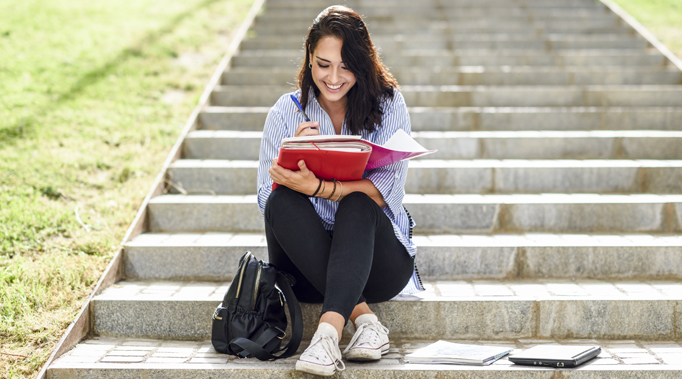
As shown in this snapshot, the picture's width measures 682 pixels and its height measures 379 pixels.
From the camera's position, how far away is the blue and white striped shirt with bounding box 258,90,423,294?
2.46 m

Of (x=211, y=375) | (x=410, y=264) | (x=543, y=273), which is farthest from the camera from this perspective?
(x=543, y=273)

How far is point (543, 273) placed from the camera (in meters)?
3.10

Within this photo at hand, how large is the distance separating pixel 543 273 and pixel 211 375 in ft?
6.16

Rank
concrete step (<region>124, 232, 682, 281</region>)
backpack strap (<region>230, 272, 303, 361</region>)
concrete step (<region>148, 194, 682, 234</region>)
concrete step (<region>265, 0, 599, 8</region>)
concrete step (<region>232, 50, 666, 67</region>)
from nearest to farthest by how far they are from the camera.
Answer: backpack strap (<region>230, 272, 303, 361</region>) → concrete step (<region>124, 232, 682, 281</region>) → concrete step (<region>148, 194, 682, 234</region>) → concrete step (<region>232, 50, 666, 67</region>) → concrete step (<region>265, 0, 599, 8</region>)

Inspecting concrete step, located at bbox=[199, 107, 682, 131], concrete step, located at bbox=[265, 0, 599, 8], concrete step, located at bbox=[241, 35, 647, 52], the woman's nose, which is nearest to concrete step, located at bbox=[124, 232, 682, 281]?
the woman's nose

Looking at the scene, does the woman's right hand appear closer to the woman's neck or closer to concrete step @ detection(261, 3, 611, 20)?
the woman's neck

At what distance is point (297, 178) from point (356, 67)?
0.58m

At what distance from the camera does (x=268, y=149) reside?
2.52 m

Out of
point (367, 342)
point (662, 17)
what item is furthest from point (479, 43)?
point (367, 342)

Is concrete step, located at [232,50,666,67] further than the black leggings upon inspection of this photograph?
Yes

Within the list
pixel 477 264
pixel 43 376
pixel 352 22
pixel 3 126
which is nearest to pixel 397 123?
pixel 352 22

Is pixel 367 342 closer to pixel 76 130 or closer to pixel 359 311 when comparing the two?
pixel 359 311

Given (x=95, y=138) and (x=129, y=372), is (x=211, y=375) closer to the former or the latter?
(x=129, y=372)

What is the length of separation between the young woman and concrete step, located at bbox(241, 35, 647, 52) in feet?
11.5
